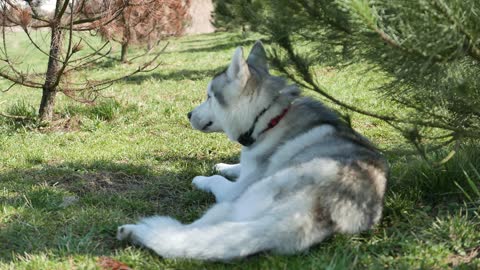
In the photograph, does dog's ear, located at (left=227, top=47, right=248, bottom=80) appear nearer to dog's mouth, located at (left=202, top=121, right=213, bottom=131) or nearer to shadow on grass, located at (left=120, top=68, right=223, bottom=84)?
dog's mouth, located at (left=202, top=121, right=213, bottom=131)

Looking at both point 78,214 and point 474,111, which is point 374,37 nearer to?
point 474,111

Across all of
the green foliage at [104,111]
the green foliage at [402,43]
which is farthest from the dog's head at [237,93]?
the green foliage at [104,111]

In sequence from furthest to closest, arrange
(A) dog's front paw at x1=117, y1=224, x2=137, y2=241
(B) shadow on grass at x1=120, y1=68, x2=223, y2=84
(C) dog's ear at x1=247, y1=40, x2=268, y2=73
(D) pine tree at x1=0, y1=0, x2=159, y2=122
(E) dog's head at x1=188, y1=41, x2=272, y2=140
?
(B) shadow on grass at x1=120, y1=68, x2=223, y2=84, (D) pine tree at x1=0, y1=0, x2=159, y2=122, (C) dog's ear at x1=247, y1=40, x2=268, y2=73, (E) dog's head at x1=188, y1=41, x2=272, y2=140, (A) dog's front paw at x1=117, y1=224, x2=137, y2=241

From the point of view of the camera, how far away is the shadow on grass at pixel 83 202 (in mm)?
2883

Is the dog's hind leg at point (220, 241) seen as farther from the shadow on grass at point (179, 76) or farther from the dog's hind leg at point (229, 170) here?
the shadow on grass at point (179, 76)

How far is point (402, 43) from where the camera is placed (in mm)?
2385

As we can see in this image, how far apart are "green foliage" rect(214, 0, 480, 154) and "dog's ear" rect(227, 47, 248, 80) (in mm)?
352

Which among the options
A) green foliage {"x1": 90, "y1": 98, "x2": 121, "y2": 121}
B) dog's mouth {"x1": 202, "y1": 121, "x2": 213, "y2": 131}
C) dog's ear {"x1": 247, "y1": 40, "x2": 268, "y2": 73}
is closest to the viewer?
dog's ear {"x1": 247, "y1": 40, "x2": 268, "y2": 73}

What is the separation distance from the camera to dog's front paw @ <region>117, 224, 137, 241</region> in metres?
2.79

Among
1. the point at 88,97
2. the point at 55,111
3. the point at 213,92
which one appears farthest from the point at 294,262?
the point at 55,111

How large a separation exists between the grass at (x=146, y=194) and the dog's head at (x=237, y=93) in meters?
0.61

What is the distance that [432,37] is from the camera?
229cm

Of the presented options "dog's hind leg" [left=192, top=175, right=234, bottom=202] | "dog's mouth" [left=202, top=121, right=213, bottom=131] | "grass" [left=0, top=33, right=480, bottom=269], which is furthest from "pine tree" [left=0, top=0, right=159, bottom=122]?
"dog's hind leg" [left=192, top=175, right=234, bottom=202]

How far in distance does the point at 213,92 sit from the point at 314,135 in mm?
982
